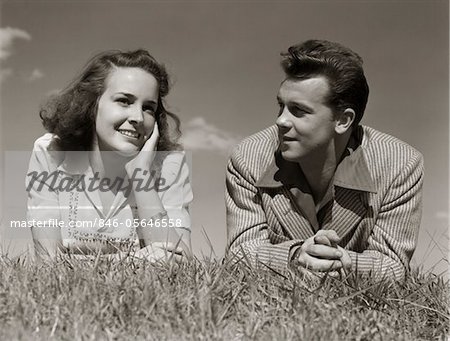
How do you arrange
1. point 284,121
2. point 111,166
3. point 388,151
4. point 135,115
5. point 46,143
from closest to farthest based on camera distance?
1. point 284,121
2. point 388,151
3. point 135,115
4. point 111,166
5. point 46,143

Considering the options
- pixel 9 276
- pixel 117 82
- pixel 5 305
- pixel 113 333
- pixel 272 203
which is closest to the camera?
pixel 113 333

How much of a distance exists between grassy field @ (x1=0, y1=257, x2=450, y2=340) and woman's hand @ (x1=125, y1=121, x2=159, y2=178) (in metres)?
1.23

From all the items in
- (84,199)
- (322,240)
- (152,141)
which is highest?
(152,141)

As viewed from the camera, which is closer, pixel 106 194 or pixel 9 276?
pixel 9 276

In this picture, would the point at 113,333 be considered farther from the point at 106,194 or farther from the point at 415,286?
the point at 106,194

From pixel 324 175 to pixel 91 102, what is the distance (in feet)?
5.53

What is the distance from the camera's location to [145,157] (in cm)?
455

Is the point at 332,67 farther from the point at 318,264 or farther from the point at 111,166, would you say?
the point at 111,166

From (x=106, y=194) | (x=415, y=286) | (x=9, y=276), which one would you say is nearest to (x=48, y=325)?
(x=9, y=276)

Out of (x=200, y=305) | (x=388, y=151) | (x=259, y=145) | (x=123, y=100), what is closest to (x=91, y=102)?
(x=123, y=100)

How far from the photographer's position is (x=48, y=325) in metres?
2.55

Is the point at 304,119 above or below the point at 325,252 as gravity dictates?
above

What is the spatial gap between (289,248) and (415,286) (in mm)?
697

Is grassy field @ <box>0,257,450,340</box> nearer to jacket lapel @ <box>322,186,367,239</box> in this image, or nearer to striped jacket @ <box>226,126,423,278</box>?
striped jacket @ <box>226,126,423,278</box>
